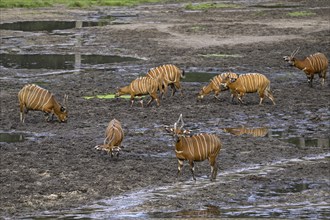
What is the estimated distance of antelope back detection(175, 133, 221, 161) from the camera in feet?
48.2

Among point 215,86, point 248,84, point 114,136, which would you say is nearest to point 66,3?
point 215,86

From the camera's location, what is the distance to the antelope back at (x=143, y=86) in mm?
21641

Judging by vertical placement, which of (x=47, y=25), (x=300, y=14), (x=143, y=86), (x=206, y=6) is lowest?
(x=206, y=6)

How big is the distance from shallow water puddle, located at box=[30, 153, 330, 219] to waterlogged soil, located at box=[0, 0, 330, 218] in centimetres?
8

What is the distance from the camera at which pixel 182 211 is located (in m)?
13.6

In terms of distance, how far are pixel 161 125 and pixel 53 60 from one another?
39.3ft

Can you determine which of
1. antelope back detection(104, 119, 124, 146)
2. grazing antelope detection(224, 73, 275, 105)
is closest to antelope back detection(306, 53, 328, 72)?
grazing antelope detection(224, 73, 275, 105)

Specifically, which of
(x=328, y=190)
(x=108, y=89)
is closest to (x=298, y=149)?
→ (x=328, y=190)

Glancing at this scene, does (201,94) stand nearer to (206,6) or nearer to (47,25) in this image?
(47,25)

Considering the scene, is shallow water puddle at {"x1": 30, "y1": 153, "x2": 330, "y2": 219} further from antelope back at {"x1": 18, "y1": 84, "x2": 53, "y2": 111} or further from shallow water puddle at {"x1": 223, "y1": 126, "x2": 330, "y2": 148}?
antelope back at {"x1": 18, "y1": 84, "x2": 53, "y2": 111}

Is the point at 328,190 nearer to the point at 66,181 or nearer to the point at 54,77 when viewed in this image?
the point at 66,181

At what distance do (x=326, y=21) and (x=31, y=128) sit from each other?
84.5 ft

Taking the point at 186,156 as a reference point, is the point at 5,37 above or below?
below

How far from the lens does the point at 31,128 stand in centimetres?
1991
